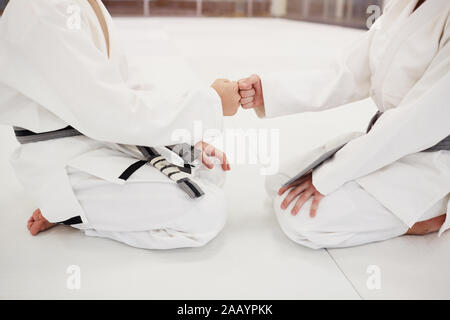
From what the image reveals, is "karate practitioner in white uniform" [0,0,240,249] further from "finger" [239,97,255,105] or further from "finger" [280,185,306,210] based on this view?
"finger" [280,185,306,210]

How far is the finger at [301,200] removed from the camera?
4.29 ft

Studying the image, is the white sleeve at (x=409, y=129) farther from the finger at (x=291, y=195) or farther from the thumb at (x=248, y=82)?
the thumb at (x=248, y=82)

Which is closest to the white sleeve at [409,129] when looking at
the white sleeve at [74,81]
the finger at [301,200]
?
the finger at [301,200]

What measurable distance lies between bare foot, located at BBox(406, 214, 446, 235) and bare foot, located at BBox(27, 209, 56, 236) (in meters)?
1.18

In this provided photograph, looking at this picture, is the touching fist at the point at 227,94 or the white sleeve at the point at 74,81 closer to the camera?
the white sleeve at the point at 74,81

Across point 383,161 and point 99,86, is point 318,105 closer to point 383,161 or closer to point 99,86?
point 383,161

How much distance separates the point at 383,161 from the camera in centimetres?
122

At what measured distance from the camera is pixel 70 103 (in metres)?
1.09

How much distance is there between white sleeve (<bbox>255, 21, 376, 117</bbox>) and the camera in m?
1.44

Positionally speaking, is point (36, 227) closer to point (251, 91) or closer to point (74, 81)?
point (74, 81)

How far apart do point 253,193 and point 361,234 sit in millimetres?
501

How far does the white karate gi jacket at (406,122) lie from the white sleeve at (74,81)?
21.6 inches

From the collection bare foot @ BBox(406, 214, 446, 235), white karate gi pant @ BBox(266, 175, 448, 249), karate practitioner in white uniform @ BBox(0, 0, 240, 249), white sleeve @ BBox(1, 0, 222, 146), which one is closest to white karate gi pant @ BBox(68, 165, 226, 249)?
karate practitioner in white uniform @ BBox(0, 0, 240, 249)
